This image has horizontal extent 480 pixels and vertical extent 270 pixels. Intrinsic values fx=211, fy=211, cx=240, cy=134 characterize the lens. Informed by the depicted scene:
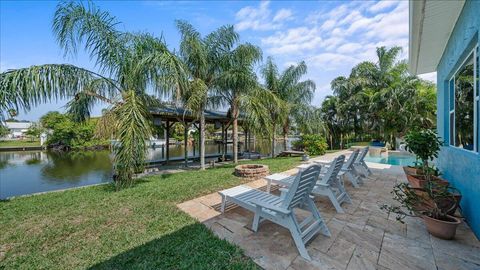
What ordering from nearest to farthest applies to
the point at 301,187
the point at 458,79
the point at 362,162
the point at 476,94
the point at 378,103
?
the point at 301,187 → the point at 476,94 → the point at 458,79 → the point at 362,162 → the point at 378,103

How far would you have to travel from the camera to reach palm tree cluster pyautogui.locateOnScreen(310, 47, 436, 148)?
1619 cm

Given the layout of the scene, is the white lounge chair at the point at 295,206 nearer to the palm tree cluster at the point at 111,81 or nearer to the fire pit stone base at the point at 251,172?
the fire pit stone base at the point at 251,172

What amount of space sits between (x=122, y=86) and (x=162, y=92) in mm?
1209

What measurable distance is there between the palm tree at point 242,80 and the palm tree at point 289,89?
2.94 meters

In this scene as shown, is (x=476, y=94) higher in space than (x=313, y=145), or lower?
higher

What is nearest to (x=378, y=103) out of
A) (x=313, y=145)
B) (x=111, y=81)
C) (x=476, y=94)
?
(x=313, y=145)

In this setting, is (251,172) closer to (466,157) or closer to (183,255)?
(183,255)

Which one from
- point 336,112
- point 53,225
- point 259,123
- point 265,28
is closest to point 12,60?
point 53,225

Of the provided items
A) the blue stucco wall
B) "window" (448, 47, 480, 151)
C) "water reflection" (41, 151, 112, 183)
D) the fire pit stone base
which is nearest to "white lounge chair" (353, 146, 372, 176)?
the blue stucco wall

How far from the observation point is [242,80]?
8781 millimetres

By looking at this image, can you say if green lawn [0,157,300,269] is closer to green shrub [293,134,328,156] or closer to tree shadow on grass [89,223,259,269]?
tree shadow on grass [89,223,259,269]

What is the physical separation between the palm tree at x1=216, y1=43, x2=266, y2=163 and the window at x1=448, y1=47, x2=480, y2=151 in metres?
5.64

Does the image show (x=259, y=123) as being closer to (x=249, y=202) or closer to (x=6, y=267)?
(x=249, y=202)

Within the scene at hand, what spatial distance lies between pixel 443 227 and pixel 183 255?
3.44m
